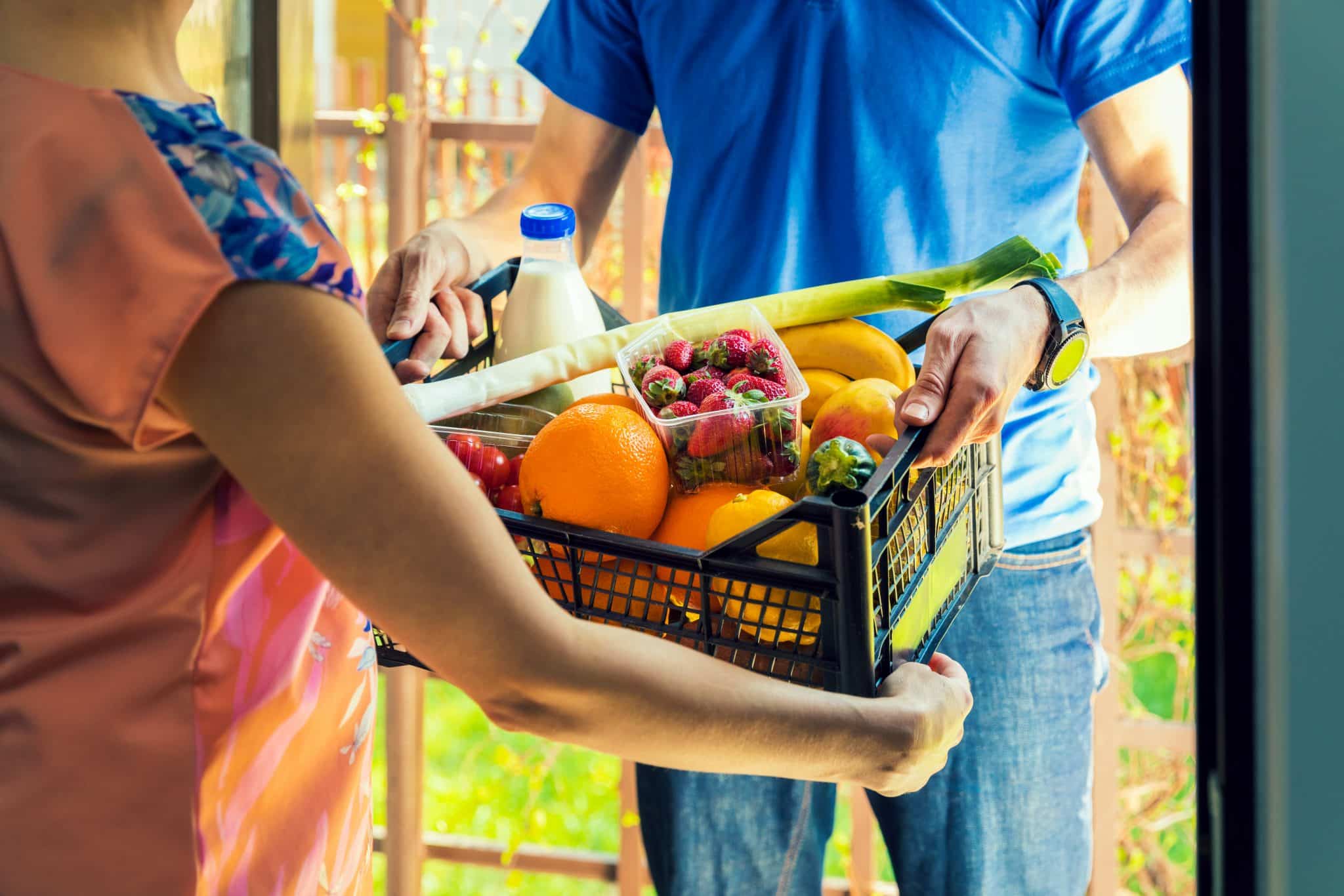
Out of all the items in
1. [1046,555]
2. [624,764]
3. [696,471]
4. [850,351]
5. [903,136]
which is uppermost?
[903,136]

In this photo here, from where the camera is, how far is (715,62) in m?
1.47

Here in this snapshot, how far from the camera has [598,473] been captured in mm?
851

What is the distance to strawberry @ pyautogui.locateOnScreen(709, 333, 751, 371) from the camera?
1.00 m

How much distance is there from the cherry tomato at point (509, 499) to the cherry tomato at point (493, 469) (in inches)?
0.4

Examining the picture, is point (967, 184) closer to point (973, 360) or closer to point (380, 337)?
point (973, 360)

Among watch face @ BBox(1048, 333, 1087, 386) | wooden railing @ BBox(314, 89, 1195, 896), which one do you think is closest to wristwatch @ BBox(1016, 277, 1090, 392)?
watch face @ BBox(1048, 333, 1087, 386)

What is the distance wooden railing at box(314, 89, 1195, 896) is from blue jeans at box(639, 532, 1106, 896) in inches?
26.8

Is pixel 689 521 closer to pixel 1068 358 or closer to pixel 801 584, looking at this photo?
pixel 801 584

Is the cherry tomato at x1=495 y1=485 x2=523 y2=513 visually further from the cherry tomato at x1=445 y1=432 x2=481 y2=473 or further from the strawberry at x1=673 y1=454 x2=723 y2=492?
the strawberry at x1=673 y1=454 x2=723 y2=492

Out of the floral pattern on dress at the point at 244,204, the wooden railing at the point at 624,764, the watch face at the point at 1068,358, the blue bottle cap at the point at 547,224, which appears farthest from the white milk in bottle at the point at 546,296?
the wooden railing at the point at 624,764

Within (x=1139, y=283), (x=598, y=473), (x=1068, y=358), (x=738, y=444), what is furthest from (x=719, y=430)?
(x=1139, y=283)

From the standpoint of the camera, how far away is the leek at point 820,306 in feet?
3.42

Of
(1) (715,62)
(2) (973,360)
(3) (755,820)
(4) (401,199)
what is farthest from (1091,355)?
(4) (401,199)

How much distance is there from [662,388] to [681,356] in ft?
0.25
